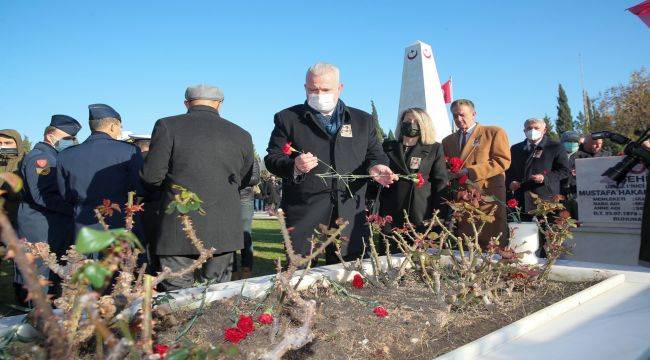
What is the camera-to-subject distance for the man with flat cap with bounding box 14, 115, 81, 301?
3928 mm

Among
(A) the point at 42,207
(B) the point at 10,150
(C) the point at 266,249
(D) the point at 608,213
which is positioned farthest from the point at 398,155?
(C) the point at 266,249

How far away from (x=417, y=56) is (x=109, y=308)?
13.5m

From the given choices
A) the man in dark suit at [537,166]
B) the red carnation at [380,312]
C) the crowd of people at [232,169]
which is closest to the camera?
the red carnation at [380,312]

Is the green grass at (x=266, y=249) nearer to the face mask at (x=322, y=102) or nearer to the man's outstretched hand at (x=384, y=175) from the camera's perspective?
the face mask at (x=322, y=102)

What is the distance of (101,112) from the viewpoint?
359cm

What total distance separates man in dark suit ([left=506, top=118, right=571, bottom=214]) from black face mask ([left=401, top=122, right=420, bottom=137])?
2.01 metres

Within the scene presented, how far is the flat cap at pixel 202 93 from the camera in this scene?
325 centimetres

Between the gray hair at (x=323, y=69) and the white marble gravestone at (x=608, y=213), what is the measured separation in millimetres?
3831

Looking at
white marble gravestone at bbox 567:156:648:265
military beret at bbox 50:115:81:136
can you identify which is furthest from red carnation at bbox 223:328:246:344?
white marble gravestone at bbox 567:156:648:265

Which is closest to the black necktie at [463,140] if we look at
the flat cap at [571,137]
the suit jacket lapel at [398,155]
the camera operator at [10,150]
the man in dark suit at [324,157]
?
the suit jacket lapel at [398,155]

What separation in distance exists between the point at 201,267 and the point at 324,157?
108 cm

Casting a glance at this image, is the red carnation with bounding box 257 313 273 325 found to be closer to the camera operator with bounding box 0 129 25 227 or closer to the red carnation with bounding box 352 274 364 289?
the red carnation with bounding box 352 274 364 289

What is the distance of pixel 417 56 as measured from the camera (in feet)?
45.3

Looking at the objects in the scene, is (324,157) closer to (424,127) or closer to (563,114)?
(424,127)
